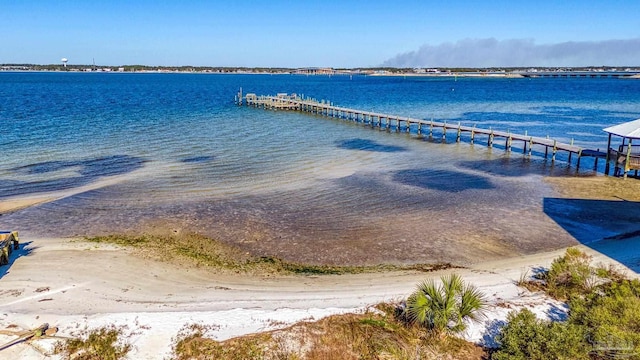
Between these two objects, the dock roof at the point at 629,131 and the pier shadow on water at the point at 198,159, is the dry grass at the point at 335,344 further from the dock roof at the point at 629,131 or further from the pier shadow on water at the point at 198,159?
the pier shadow on water at the point at 198,159

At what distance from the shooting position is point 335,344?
8.77 metres

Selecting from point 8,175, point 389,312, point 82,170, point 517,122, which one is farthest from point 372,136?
point 389,312

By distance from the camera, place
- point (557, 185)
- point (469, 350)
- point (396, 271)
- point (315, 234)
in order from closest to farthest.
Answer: point (469, 350), point (396, 271), point (315, 234), point (557, 185)

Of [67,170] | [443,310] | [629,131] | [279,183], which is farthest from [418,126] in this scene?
[443,310]

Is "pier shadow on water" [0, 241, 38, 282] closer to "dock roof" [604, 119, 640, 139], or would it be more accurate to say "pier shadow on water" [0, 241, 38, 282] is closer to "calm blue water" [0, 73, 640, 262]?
"calm blue water" [0, 73, 640, 262]

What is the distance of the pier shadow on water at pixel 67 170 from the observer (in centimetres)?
2170

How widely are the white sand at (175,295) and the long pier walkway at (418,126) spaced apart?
1592 centimetres

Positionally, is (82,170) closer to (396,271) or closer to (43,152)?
(43,152)

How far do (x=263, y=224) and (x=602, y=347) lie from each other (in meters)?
11.8

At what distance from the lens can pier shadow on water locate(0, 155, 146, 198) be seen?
21.7m

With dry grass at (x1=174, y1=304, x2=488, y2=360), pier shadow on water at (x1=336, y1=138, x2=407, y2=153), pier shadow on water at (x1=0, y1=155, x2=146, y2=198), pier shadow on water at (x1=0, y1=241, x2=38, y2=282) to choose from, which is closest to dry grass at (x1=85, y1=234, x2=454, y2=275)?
pier shadow on water at (x1=0, y1=241, x2=38, y2=282)

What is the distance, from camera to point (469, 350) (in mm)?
8719

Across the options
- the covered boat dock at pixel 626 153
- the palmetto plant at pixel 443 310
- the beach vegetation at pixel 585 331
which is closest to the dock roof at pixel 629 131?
the covered boat dock at pixel 626 153

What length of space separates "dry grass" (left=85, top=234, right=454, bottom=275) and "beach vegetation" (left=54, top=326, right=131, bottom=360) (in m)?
4.40
